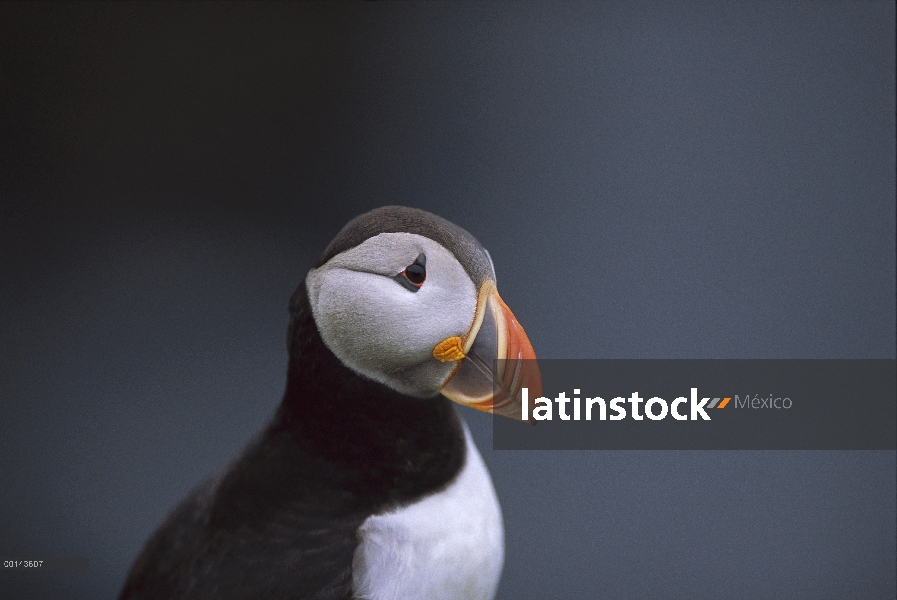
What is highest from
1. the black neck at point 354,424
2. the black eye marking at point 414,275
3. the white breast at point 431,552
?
A: the black eye marking at point 414,275

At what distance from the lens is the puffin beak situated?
0.96 meters

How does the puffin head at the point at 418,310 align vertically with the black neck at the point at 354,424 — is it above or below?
above

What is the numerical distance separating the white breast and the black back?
0.02 m

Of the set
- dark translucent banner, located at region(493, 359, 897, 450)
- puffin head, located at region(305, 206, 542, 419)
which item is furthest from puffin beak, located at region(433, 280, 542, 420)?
dark translucent banner, located at region(493, 359, 897, 450)

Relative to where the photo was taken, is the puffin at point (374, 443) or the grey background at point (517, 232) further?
the grey background at point (517, 232)

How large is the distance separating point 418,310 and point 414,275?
0.04 metres

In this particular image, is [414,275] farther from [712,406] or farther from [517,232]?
[712,406]

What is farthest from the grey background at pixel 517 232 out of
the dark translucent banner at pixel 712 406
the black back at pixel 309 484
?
the black back at pixel 309 484

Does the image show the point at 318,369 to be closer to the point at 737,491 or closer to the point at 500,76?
the point at 500,76

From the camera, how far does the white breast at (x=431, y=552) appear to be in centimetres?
96

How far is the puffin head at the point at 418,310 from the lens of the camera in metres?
0.93

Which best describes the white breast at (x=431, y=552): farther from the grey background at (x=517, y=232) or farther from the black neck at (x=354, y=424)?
the grey background at (x=517, y=232)

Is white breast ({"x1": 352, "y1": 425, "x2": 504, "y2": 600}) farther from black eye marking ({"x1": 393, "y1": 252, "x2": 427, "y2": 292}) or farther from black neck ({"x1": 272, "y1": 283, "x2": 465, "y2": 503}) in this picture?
black eye marking ({"x1": 393, "y1": 252, "x2": 427, "y2": 292})

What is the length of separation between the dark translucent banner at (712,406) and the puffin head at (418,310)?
15.0 inches
